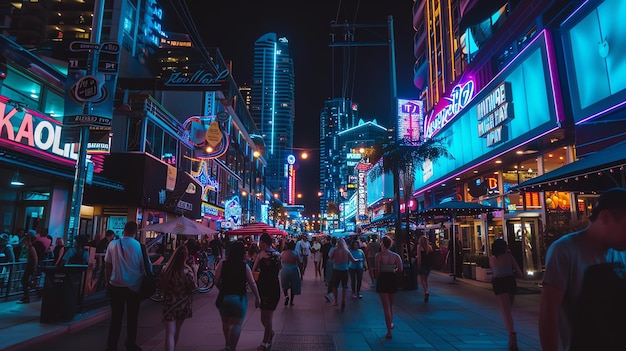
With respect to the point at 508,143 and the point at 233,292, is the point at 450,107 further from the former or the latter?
the point at 233,292

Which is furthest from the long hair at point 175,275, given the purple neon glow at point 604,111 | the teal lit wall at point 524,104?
the teal lit wall at point 524,104

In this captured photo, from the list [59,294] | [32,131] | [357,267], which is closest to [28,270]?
[59,294]

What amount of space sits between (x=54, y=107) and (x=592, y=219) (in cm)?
1845

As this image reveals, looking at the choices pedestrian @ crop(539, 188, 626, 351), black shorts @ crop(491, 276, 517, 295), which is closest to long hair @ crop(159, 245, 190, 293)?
Result: pedestrian @ crop(539, 188, 626, 351)

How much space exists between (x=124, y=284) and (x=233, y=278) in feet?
5.63

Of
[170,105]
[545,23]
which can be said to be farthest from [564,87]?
[170,105]

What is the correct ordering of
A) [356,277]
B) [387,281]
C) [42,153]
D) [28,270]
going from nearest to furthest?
[387,281] → [28,270] → [356,277] → [42,153]

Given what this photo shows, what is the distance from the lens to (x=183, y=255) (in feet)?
19.9

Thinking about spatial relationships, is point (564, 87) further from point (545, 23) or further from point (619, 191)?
point (619, 191)

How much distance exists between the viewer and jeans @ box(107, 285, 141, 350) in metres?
6.00

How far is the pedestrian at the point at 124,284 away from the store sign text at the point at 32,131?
30.8ft

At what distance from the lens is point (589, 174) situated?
926 cm

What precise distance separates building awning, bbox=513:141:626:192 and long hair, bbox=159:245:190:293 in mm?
8441

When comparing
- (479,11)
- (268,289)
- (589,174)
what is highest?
(479,11)
